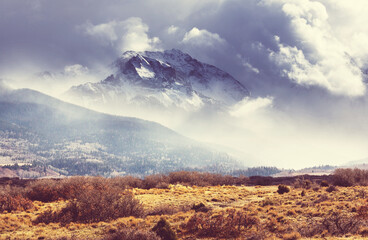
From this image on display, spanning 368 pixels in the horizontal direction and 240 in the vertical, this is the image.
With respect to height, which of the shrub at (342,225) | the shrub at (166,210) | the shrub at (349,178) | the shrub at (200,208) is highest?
the shrub at (349,178)

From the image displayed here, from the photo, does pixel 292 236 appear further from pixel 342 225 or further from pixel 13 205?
pixel 13 205

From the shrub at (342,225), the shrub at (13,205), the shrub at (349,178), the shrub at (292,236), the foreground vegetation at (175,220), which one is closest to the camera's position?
the shrub at (292,236)

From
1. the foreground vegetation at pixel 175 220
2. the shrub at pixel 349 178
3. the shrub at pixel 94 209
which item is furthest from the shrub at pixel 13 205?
the shrub at pixel 349 178

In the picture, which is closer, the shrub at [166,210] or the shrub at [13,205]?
the shrub at [166,210]

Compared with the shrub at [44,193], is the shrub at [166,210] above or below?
above

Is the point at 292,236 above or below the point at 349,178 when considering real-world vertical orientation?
below

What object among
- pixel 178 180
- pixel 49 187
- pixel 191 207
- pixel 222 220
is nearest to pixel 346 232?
pixel 222 220

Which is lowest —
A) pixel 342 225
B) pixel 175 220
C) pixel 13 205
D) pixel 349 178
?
pixel 13 205

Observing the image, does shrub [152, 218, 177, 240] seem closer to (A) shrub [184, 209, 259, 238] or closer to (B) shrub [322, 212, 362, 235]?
(A) shrub [184, 209, 259, 238]

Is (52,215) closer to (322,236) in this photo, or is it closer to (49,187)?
(49,187)

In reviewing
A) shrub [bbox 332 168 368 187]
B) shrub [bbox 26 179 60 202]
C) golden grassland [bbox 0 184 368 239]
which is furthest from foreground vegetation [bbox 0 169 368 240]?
shrub [bbox 332 168 368 187]

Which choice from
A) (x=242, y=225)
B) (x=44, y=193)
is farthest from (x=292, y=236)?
(x=44, y=193)

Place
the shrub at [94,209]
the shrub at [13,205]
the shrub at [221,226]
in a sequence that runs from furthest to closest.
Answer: the shrub at [13,205] → the shrub at [94,209] → the shrub at [221,226]

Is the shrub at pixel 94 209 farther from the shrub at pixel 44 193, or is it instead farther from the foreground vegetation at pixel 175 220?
the shrub at pixel 44 193
